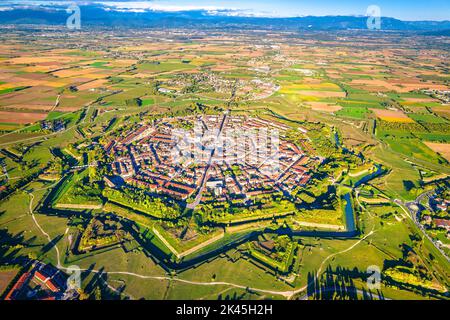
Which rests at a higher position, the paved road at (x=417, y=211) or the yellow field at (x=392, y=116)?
the yellow field at (x=392, y=116)

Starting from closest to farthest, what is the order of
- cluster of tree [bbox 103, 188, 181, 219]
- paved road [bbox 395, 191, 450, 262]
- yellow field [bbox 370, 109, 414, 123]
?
paved road [bbox 395, 191, 450, 262] < cluster of tree [bbox 103, 188, 181, 219] < yellow field [bbox 370, 109, 414, 123]

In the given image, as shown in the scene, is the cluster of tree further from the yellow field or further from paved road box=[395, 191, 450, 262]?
the yellow field

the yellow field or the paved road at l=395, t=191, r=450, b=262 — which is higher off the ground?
the yellow field

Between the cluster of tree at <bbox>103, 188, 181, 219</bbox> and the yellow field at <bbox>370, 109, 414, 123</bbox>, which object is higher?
the yellow field at <bbox>370, 109, 414, 123</bbox>

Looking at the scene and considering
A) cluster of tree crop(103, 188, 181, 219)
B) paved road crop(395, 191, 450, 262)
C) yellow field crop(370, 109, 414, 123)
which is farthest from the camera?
yellow field crop(370, 109, 414, 123)

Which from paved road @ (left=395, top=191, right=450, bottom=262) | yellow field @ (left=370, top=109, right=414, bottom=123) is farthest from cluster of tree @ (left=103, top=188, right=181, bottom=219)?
yellow field @ (left=370, top=109, right=414, bottom=123)

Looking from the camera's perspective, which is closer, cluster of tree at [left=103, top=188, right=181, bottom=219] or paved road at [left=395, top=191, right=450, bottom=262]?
paved road at [left=395, top=191, right=450, bottom=262]

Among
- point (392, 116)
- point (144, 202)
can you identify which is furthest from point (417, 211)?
point (392, 116)

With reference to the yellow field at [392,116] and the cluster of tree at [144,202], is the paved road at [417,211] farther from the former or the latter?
the yellow field at [392,116]

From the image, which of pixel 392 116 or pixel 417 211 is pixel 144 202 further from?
pixel 392 116

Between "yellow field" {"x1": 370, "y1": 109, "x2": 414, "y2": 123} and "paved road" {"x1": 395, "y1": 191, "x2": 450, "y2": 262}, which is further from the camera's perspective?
"yellow field" {"x1": 370, "y1": 109, "x2": 414, "y2": 123}

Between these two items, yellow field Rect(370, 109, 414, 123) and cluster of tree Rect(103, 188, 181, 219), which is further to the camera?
yellow field Rect(370, 109, 414, 123)

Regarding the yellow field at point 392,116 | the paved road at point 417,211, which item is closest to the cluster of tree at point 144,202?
the paved road at point 417,211
